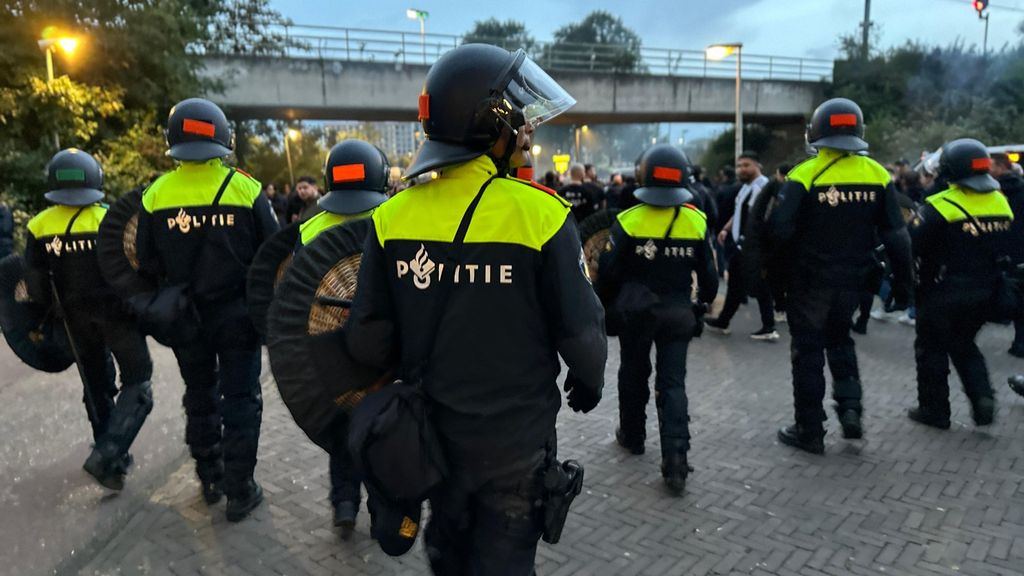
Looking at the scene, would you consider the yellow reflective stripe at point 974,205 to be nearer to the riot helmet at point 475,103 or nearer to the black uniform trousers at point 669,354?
the black uniform trousers at point 669,354

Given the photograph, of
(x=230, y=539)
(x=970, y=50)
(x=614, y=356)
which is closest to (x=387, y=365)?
(x=230, y=539)

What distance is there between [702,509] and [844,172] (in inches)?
92.8

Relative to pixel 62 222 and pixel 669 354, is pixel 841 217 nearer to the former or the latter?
pixel 669 354

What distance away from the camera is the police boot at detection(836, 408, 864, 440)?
16.7 ft

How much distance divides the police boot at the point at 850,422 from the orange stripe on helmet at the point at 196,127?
452 cm

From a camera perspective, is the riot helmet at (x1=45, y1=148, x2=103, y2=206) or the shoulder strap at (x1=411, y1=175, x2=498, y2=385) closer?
the shoulder strap at (x1=411, y1=175, x2=498, y2=385)

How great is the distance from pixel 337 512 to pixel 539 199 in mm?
2598

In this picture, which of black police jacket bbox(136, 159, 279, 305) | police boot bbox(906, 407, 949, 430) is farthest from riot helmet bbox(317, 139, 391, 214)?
police boot bbox(906, 407, 949, 430)

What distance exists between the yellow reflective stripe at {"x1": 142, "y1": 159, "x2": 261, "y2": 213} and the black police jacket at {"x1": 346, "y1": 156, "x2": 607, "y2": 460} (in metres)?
2.07

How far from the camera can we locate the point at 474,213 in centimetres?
223

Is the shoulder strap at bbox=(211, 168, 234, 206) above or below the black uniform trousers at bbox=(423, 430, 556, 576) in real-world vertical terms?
above

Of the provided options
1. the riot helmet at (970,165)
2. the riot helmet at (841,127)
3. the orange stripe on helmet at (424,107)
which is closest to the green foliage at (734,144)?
the riot helmet at (970,165)

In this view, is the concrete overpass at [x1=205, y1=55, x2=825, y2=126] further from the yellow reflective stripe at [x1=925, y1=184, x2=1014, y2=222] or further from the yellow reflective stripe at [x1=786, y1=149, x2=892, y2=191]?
the yellow reflective stripe at [x1=925, y1=184, x2=1014, y2=222]

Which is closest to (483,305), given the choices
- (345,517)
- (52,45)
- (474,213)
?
(474,213)
